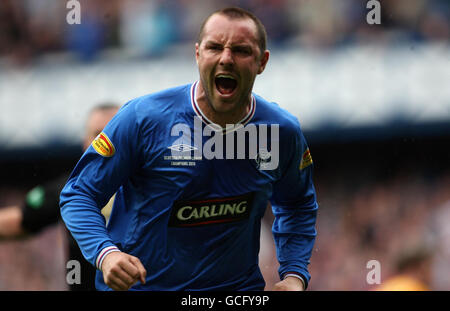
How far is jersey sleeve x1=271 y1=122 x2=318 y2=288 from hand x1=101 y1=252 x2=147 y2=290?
0.92m

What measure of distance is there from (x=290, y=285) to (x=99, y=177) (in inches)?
37.8

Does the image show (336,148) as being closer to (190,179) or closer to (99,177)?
(190,179)

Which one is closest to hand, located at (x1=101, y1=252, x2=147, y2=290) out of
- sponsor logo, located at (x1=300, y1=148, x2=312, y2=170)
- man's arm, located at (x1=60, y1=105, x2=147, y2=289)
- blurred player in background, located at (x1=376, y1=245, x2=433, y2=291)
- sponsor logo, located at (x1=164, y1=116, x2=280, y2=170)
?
man's arm, located at (x1=60, y1=105, x2=147, y2=289)

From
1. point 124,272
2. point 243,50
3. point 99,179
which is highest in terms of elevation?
point 243,50

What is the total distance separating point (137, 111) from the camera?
108 inches

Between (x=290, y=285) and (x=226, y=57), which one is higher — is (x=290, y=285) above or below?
below

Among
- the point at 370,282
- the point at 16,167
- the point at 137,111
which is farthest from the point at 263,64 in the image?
the point at 16,167

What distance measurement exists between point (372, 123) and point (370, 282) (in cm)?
140

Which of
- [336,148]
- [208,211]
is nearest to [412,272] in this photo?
[336,148]

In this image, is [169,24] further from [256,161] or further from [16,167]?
[256,161]

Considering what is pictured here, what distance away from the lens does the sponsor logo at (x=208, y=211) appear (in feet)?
8.99

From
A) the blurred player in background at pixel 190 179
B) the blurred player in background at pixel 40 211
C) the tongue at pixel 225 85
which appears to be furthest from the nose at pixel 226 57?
the blurred player in background at pixel 40 211

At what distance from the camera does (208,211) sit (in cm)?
276

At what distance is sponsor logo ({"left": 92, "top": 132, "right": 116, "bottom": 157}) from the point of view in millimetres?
2664
